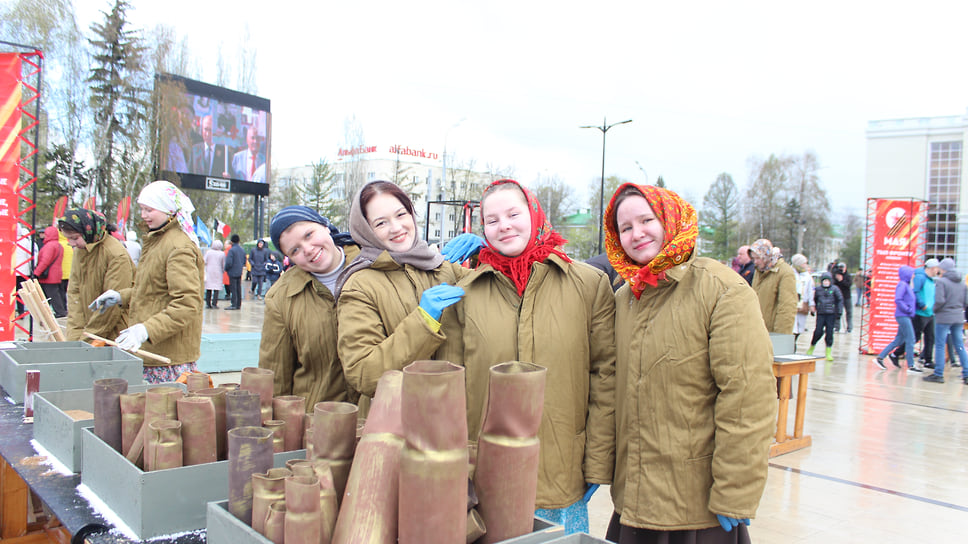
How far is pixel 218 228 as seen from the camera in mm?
22531

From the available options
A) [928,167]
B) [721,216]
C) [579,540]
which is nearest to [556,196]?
[721,216]

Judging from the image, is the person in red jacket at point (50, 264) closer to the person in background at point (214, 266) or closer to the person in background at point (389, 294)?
the person in background at point (214, 266)

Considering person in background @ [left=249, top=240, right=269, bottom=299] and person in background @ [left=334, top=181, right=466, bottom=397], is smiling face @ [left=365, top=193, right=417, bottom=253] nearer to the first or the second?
person in background @ [left=334, top=181, right=466, bottom=397]

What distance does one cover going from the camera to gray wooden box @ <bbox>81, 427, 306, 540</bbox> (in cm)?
144

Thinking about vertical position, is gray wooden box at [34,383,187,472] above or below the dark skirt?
above

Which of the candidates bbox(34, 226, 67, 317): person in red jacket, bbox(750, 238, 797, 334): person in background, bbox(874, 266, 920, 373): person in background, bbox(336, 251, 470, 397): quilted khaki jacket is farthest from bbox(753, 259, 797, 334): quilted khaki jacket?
bbox(34, 226, 67, 317): person in red jacket

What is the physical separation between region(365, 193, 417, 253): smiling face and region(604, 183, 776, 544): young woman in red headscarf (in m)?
0.76

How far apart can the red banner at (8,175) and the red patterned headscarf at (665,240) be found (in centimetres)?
559

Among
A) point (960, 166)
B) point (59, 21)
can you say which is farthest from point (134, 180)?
point (960, 166)

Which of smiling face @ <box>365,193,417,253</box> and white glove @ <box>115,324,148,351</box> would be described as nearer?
smiling face @ <box>365,193,417,253</box>

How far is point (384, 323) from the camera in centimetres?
203

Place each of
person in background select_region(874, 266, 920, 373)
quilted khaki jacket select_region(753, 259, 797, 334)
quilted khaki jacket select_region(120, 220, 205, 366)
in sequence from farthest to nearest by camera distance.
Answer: person in background select_region(874, 266, 920, 373)
quilted khaki jacket select_region(753, 259, 797, 334)
quilted khaki jacket select_region(120, 220, 205, 366)

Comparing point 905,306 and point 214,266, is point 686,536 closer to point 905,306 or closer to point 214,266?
point 905,306

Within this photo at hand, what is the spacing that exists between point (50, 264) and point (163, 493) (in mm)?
10883
